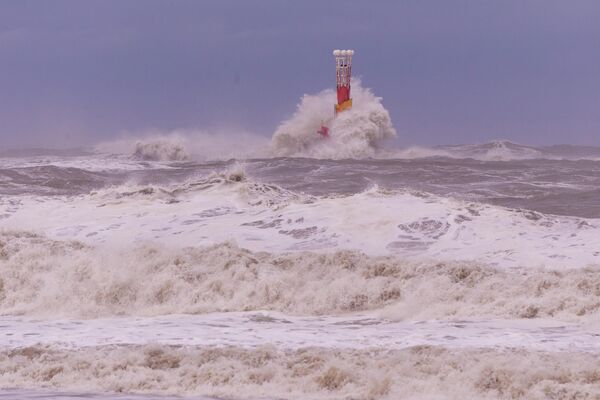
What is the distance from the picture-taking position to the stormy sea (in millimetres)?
5371

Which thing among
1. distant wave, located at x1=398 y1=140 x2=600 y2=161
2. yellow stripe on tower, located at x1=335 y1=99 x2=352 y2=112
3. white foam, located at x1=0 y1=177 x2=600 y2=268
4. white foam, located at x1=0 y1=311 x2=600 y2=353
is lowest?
distant wave, located at x1=398 y1=140 x2=600 y2=161

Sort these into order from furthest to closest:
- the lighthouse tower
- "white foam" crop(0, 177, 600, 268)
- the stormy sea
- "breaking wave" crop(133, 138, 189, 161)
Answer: "breaking wave" crop(133, 138, 189, 161) < the lighthouse tower < "white foam" crop(0, 177, 600, 268) < the stormy sea

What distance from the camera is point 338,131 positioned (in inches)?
1464

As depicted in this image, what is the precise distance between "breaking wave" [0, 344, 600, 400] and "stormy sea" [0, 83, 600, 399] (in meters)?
0.02

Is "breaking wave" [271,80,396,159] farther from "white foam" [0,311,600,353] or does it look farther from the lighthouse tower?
"white foam" [0,311,600,353]

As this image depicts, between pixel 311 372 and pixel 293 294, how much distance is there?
9.13 feet

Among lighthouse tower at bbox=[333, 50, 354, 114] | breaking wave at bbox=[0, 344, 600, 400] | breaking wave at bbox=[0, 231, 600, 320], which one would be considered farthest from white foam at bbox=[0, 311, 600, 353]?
lighthouse tower at bbox=[333, 50, 354, 114]

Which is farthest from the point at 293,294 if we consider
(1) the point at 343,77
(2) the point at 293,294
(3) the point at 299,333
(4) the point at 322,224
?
(1) the point at 343,77

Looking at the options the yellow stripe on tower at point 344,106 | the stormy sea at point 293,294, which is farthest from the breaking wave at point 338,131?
the stormy sea at point 293,294

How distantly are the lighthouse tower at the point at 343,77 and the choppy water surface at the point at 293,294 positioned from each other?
1990cm

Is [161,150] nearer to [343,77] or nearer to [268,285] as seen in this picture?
[343,77]

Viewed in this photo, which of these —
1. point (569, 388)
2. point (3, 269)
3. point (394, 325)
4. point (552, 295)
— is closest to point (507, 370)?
point (569, 388)

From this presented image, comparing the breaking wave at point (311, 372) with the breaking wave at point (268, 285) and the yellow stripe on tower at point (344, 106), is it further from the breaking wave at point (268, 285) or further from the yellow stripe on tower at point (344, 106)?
the yellow stripe on tower at point (344, 106)

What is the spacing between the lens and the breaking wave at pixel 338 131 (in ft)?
121
